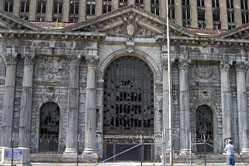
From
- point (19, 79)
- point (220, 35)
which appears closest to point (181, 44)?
point (220, 35)

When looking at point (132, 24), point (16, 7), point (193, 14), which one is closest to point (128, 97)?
point (132, 24)

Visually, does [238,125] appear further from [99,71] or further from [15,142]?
[15,142]

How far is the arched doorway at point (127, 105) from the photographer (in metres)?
30.0

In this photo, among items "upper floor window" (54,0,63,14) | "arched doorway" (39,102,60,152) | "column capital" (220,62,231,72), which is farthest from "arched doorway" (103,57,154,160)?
"upper floor window" (54,0,63,14)

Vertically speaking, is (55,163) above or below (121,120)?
below

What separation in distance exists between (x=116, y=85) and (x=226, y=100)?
10.1 meters

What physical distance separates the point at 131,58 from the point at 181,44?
15.7ft

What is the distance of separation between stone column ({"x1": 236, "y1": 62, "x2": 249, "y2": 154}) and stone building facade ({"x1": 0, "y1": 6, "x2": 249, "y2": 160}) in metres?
0.09

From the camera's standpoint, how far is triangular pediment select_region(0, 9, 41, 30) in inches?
1176

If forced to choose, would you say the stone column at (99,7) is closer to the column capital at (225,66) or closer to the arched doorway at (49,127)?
the arched doorway at (49,127)

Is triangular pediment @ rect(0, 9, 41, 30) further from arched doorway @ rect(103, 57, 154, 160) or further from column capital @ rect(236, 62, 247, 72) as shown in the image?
column capital @ rect(236, 62, 247, 72)

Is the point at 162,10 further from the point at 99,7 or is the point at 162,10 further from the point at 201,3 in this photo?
the point at 99,7

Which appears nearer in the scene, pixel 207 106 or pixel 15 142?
pixel 15 142

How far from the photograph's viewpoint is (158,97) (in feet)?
102
